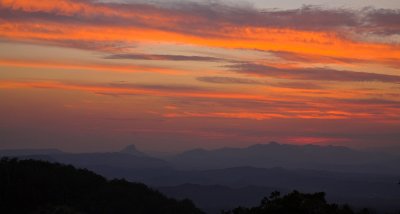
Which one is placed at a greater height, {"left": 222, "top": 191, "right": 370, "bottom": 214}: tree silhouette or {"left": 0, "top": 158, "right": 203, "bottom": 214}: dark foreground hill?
{"left": 222, "top": 191, "right": 370, "bottom": 214}: tree silhouette

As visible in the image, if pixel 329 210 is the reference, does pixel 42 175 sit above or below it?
below

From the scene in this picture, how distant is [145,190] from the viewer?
72.9m

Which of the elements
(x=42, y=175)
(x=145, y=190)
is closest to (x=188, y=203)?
(x=145, y=190)

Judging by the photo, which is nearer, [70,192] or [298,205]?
[298,205]

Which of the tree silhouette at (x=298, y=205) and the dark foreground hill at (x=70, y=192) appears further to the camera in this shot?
the dark foreground hill at (x=70, y=192)

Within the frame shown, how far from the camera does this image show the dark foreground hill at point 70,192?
6262 centimetres

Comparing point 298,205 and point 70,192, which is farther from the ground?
point 298,205

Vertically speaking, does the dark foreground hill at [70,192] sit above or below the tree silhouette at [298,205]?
below

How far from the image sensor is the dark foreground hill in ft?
205

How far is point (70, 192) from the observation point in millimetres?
67438

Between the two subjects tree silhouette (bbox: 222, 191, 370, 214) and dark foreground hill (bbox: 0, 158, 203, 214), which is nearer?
tree silhouette (bbox: 222, 191, 370, 214)

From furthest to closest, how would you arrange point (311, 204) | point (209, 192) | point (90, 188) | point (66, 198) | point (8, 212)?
point (209, 192), point (90, 188), point (66, 198), point (8, 212), point (311, 204)

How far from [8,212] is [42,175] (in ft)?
30.3

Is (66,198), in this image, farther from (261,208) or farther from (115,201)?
(261,208)
